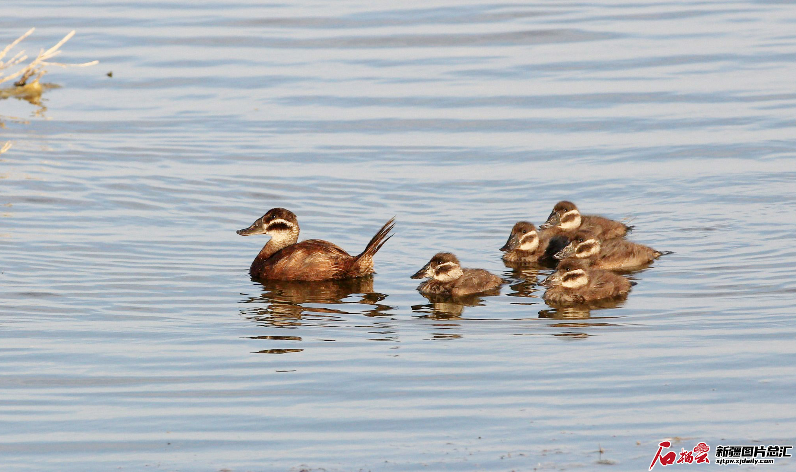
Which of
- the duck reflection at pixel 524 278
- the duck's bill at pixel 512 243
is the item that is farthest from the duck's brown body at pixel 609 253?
the duck's bill at pixel 512 243

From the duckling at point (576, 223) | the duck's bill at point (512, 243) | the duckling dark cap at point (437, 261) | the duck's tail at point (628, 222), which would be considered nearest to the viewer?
the duckling dark cap at point (437, 261)

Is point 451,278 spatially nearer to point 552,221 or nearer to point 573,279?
point 573,279

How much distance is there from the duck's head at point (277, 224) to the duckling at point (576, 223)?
229 cm

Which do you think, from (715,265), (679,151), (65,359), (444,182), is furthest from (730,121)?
(65,359)

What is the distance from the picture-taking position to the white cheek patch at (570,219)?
37.9 feet

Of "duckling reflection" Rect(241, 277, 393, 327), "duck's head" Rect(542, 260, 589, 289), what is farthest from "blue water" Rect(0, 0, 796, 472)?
"duck's head" Rect(542, 260, 589, 289)

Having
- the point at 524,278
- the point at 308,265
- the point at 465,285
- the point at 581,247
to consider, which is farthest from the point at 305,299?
the point at 581,247

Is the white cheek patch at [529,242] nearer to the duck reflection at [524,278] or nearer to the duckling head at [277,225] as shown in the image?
the duck reflection at [524,278]

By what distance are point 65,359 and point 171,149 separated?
7.01 metres

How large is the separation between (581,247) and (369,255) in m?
1.94

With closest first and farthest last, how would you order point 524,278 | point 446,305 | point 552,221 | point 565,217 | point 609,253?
point 446,305 < point 524,278 < point 609,253 < point 565,217 < point 552,221

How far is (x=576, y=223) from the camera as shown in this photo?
1160 centimetres

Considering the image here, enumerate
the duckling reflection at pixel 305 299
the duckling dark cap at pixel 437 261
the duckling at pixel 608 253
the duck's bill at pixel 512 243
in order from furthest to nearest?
the duck's bill at pixel 512 243 → the duckling at pixel 608 253 → the duckling dark cap at pixel 437 261 → the duckling reflection at pixel 305 299

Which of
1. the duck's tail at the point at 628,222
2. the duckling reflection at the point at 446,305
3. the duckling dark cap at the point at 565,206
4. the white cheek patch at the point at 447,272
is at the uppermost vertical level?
the duckling dark cap at the point at 565,206
